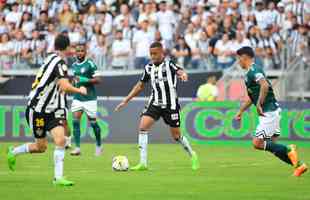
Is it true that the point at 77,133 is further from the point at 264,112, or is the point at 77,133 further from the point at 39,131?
the point at 39,131

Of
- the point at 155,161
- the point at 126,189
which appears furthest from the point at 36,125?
the point at 155,161

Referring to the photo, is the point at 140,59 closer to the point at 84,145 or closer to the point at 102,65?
the point at 102,65

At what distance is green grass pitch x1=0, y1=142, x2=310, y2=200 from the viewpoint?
1351 centimetres

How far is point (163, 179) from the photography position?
52.6 feet

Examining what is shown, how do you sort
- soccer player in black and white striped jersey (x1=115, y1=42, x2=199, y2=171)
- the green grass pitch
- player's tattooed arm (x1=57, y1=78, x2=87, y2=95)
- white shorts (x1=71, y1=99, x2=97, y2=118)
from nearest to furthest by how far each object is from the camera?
the green grass pitch
player's tattooed arm (x1=57, y1=78, x2=87, y2=95)
soccer player in black and white striped jersey (x1=115, y1=42, x2=199, y2=171)
white shorts (x1=71, y1=99, x2=97, y2=118)

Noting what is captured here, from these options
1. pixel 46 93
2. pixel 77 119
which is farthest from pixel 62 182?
pixel 77 119

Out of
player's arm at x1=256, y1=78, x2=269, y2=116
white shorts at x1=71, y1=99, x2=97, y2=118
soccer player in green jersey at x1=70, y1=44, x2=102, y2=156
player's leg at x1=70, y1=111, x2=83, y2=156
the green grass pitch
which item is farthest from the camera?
white shorts at x1=71, y1=99, x2=97, y2=118

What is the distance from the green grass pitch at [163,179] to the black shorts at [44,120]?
85 centimetres

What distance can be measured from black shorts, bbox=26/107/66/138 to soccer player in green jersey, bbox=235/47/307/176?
368cm

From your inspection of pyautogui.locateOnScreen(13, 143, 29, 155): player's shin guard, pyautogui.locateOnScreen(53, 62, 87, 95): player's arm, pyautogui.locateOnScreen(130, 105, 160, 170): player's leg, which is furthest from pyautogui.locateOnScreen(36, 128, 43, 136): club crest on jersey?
pyautogui.locateOnScreen(130, 105, 160, 170): player's leg

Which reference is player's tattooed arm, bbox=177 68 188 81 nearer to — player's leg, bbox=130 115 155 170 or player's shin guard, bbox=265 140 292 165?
player's leg, bbox=130 115 155 170

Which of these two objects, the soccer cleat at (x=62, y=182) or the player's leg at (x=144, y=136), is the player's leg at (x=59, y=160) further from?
the player's leg at (x=144, y=136)

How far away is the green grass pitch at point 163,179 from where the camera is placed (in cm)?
1351

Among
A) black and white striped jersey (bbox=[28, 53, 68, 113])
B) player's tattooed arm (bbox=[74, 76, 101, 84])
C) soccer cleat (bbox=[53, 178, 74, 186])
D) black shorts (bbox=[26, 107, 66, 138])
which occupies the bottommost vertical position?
soccer cleat (bbox=[53, 178, 74, 186])
